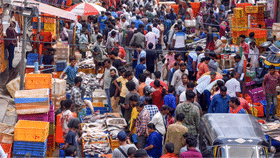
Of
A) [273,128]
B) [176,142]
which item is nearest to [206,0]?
[273,128]

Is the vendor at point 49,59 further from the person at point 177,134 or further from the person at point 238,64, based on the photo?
the person at point 177,134

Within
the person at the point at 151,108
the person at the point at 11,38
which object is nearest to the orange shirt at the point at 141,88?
the person at the point at 151,108

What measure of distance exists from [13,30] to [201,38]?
8.45 metres

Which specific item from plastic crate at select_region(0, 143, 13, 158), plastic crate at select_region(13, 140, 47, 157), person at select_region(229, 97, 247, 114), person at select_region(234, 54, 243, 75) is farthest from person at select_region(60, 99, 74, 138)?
person at select_region(234, 54, 243, 75)

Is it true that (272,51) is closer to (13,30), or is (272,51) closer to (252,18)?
(252,18)

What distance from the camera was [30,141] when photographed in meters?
8.80

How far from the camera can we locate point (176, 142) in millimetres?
8070

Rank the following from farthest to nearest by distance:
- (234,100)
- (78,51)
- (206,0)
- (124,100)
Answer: (206,0), (78,51), (124,100), (234,100)

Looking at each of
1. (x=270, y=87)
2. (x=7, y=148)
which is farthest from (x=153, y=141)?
(x=270, y=87)

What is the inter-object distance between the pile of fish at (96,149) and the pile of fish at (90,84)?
15.2 ft

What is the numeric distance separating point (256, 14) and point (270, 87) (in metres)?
8.71

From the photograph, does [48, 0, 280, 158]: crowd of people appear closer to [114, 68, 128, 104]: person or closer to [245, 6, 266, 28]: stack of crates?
[114, 68, 128, 104]: person

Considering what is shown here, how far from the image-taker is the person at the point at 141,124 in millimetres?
8883

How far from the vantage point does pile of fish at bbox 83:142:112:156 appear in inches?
370
